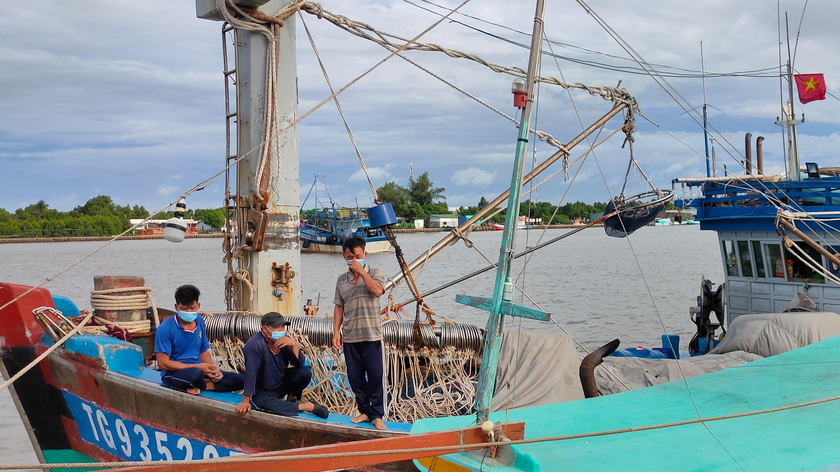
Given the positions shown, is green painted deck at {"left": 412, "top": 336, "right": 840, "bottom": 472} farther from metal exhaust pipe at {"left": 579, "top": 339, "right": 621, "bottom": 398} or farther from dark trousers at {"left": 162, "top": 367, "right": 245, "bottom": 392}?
dark trousers at {"left": 162, "top": 367, "right": 245, "bottom": 392}

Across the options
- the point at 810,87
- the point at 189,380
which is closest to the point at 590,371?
the point at 189,380

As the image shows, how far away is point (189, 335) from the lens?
6.03m

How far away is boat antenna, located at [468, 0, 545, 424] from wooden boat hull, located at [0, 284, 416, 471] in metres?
1.17

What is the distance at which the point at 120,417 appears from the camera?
6.36 m

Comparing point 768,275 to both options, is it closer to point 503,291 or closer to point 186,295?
point 503,291

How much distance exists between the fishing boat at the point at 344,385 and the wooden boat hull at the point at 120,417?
0.02m

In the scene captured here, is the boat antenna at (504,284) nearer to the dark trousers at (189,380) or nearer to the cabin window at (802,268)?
the dark trousers at (189,380)

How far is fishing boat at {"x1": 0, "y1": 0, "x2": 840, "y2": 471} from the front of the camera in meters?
4.31

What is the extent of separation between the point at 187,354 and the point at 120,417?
1003 mm

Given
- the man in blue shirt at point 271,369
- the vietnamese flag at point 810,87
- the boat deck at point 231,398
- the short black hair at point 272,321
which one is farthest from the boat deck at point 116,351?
the vietnamese flag at point 810,87

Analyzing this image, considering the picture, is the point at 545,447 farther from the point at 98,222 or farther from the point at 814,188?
the point at 98,222

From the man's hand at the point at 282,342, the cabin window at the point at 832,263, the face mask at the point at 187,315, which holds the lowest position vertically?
the man's hand at the point at 282,342

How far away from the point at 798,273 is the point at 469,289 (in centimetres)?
1506

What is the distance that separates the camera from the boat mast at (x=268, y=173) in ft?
26.8
